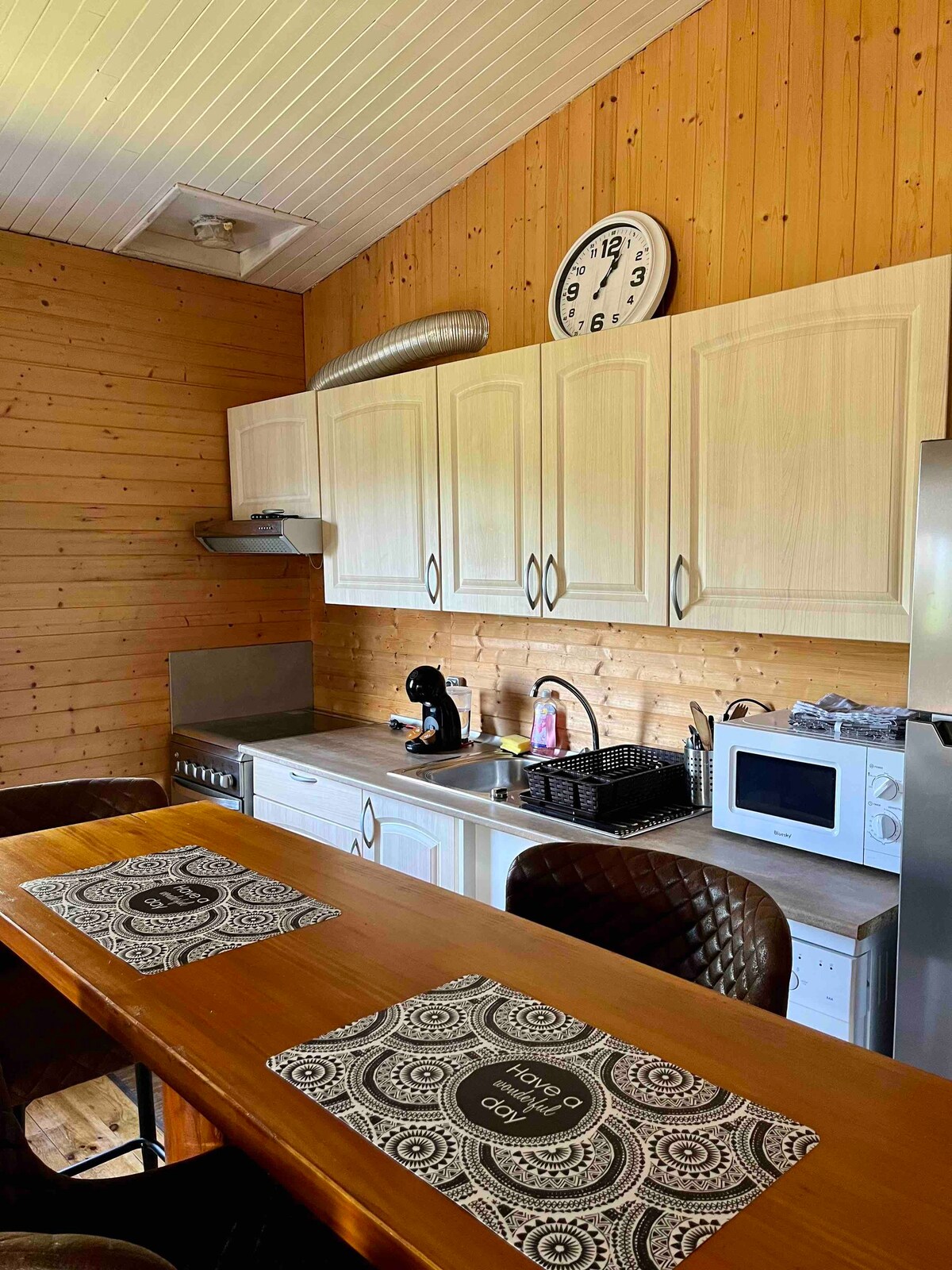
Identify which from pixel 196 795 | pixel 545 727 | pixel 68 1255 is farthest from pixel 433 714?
pixel 68 1255

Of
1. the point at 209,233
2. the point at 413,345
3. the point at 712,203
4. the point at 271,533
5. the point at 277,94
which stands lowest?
the point at 271,533

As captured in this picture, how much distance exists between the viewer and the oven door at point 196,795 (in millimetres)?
3301

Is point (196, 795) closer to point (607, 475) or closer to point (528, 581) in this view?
point (528, 581)

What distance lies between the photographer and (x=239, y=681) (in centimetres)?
384

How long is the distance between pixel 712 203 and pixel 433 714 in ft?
5.64

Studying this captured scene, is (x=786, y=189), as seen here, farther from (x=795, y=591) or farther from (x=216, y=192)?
(x=216, y=192)

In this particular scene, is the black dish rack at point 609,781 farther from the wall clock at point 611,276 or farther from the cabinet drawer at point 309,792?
the wall clock at point 611,276

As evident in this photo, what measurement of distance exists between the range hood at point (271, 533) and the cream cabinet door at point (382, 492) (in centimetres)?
5

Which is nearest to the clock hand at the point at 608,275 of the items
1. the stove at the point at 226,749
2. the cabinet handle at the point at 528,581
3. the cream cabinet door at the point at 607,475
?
the cream cabinet door at the point at 607,475

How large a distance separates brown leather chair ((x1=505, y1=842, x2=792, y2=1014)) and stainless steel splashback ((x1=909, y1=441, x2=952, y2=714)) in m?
0.45

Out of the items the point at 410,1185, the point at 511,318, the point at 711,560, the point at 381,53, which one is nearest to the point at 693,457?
the point at 711,560

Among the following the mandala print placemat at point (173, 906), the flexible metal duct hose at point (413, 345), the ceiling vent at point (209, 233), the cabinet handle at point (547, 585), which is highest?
the ceiling vent at point (209, 233)

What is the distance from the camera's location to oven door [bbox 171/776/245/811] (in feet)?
10.8

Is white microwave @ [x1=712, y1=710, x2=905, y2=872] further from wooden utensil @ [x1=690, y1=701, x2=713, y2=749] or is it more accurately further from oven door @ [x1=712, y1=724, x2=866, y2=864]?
wooden utensil @ [x1=690, y1=701, x2=713, y2=749]
